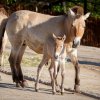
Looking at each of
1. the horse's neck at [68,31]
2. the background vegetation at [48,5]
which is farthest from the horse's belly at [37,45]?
the background vegetation at [48,5]

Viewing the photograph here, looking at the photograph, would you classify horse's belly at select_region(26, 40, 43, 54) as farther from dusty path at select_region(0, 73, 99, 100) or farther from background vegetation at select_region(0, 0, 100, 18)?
background vegetation at select_region(0, 0, 100, 18)

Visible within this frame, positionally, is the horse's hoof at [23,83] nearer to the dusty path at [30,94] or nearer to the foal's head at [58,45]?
the dusty path at [30,94]

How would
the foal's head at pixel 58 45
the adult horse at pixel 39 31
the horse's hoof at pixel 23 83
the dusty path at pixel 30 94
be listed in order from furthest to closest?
the horse's hoof at pixel 23 83 → the adult horse at pixel 39 31 → the foal's head at pixel 58 45 → the dusty path at pixel 30 94

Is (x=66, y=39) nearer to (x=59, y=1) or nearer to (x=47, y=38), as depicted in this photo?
(x=47, y=38)

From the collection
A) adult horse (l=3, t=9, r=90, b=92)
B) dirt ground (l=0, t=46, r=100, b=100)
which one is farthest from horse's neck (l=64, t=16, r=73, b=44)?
dirt ground (l=0, t=46, r=100, b=100)

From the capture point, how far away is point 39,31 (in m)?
12.7

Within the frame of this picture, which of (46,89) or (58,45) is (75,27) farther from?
(46,89)

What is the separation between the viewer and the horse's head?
38.5 feet

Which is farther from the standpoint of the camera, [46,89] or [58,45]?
[46,89]

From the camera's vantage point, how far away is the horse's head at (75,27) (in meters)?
11.8

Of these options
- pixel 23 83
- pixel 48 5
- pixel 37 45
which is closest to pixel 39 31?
pixel 37 45

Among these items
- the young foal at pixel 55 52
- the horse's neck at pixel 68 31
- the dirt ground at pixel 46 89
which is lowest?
the dirt ground at pixel 46 89

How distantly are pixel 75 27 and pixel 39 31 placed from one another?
1232 mm

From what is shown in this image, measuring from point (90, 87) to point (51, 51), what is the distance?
75.6 inches
